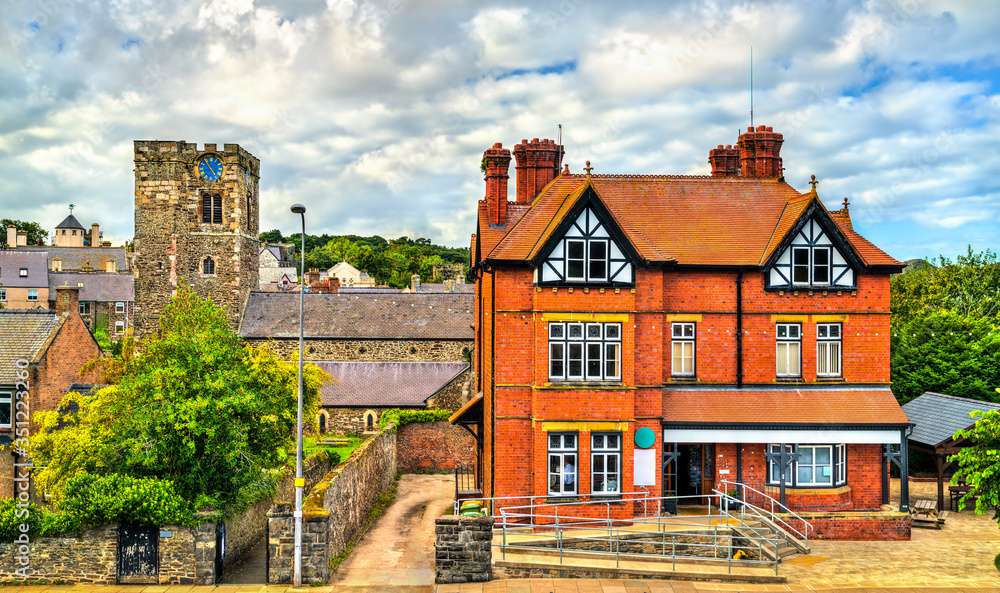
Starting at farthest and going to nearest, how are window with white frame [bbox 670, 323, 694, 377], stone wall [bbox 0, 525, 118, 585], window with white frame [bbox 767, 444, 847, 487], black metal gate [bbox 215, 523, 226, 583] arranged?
window with white frame [bbox 670, 323, 694, 377]
window with white frame [bbox 767, 444, 847, 487]
black metal gate [bbox 215, 523, 226, 583]
stone wall [bbox 0, 525, 118, 585]

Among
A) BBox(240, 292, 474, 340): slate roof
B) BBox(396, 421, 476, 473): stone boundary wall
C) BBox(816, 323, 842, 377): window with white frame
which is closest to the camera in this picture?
BBox(816, 323, 842, 377): window with white frame

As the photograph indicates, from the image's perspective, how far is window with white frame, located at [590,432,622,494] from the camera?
795 inches

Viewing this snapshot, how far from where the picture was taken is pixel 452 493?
99.2 feet

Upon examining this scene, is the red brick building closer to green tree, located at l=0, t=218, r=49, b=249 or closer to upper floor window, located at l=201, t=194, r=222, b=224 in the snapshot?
upper floor window, located at l=201, t=194, r=222, b=224

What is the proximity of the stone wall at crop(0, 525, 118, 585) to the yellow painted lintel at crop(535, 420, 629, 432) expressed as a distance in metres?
11.9

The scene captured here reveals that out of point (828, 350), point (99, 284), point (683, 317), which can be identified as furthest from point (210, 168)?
point (99, 284)

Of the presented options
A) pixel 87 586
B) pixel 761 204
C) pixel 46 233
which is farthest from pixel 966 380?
pixel 46 233

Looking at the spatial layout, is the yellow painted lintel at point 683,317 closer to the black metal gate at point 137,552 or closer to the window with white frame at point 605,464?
the window with white frame at point 605,464

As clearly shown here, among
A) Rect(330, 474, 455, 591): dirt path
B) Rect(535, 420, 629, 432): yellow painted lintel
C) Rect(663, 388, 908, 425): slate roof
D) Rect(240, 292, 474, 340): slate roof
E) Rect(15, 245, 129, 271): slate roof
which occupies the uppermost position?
Rect(15, 245, 129, 271): slate roof

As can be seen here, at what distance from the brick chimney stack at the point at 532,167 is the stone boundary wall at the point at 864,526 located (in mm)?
13797

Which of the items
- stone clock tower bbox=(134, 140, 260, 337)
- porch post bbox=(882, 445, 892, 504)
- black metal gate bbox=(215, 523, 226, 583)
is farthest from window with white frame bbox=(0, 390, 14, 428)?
porch post bbox=(882, 445, 892, 504)

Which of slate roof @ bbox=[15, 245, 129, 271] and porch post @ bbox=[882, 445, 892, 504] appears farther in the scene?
slate roof @ bbox=[15, 245, 129, 271]

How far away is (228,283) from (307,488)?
26.6 metres

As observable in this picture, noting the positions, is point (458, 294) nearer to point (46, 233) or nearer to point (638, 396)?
point (638, 396)
